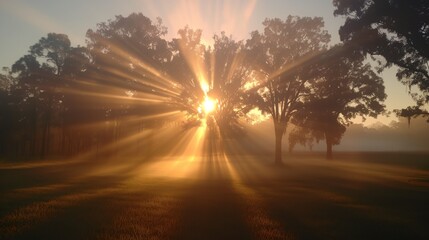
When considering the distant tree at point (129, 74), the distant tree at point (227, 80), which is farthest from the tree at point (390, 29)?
the distant tree at point (129, 74)

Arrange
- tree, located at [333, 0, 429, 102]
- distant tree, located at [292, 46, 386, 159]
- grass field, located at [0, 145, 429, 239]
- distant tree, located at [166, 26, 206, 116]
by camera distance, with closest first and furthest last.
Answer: grass field, located at [0, 145, 429, 239] → tree, located at [333, 0, 429, 102] → distant tree, located at [292, 46, 386, 159] → distant tree, located at [166, 26, 206, 116]

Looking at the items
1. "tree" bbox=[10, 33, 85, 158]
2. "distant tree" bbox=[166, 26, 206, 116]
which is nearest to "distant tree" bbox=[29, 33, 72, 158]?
"tree" bbox=[10, 33, 85, 158]

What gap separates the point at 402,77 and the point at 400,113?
3.24 metres

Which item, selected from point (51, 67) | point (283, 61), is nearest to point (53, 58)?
point (51, 67)

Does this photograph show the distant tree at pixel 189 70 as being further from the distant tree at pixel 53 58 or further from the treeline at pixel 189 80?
the distant tree at pixel 53 58

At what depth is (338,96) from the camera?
42500 mm

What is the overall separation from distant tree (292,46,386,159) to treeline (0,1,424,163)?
0.43 ft

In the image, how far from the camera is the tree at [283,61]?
41312 mm

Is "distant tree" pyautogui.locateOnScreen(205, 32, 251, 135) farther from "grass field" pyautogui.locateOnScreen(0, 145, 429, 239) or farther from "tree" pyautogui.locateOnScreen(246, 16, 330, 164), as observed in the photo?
"grass field" pyautogui.locateOnScreen(0, 145, 429, 239)

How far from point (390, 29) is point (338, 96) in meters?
17.8

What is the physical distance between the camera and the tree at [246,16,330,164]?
1626 inches

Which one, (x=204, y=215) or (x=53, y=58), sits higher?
(x=53, y=58)

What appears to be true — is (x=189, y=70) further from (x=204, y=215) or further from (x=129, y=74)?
(x=204, y=215)

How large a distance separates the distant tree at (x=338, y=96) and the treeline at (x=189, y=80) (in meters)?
0.13
